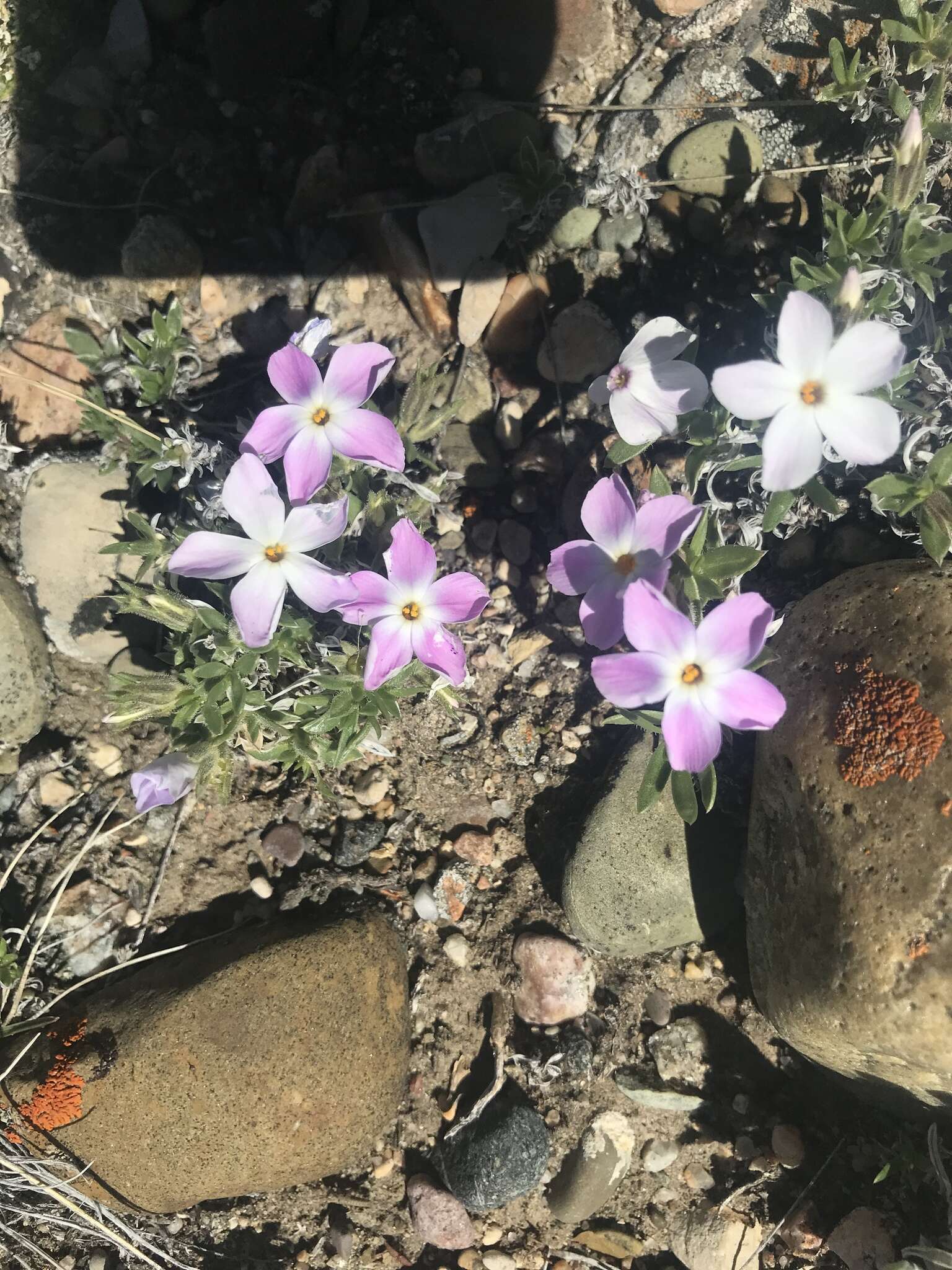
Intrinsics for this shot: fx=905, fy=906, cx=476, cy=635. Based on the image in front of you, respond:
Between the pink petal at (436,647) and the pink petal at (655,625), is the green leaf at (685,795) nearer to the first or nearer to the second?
the pink petal at (655,625)

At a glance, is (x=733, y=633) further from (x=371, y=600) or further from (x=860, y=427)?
(x=371, y=600)

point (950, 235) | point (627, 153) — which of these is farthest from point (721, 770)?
point (627, 153)

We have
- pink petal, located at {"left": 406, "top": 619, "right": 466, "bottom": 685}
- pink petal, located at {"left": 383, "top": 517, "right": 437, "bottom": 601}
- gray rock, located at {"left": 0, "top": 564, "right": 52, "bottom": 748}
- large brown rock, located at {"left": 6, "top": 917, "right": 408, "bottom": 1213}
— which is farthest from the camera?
gray rock, located at {"left": 0, "top": 564, "right": 52, "bottom": 748}

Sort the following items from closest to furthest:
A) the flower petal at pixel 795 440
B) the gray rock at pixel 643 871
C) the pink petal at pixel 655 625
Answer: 1. the pink petal at pixel 655 625
2. the flower petal at pixel 795 440
3. the gray rock at pixel 643 871

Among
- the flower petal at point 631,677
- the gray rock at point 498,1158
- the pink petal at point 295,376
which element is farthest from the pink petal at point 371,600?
the gray rock at point 498,1158

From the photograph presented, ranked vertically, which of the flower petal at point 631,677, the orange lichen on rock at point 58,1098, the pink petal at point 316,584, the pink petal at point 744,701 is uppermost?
the pink petal at point 316,584

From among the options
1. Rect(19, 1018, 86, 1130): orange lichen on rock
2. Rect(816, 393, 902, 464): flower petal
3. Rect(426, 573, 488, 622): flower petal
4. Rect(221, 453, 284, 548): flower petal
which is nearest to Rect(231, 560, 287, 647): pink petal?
Rect(221, 453, 284, 548): flower petal

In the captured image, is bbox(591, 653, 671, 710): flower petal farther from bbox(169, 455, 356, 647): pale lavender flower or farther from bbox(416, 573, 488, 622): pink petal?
bbox(169, 455, 356, 647): pale lavender flower
